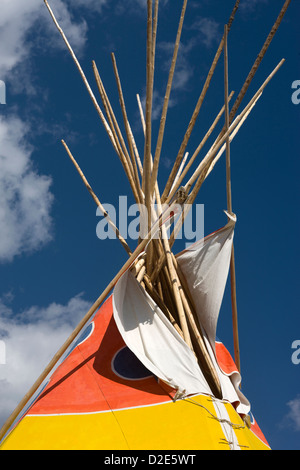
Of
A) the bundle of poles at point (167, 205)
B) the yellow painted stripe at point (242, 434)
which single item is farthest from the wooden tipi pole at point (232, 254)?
the yellow painted stripe at point (242, 434)

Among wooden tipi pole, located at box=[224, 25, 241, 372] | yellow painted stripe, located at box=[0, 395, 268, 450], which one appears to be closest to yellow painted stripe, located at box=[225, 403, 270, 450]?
yellow painted stripe, located at box=[0, 395, 268, 450]

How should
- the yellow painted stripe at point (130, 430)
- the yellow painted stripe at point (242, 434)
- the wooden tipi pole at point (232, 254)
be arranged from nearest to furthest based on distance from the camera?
1. the yellow painted stripe at point (130, 430)
2. the yellow painted stripe at point (242, 434)
3. the wooden tipi pole at point (232, 254)

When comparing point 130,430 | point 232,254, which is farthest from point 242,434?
point 232,254

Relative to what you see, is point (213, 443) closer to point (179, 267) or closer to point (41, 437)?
point (41, 437)

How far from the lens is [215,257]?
318cm

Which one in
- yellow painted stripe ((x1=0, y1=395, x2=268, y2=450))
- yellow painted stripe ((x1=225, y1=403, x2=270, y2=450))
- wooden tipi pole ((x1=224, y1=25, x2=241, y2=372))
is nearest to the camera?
yellow painted stripe ((x1=0, y1=395, x2=268, y2=450))

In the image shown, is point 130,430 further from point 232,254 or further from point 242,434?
point 232,254

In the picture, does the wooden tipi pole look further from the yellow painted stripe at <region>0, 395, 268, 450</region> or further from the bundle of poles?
the yellow painted stripe at <region>0, 395, 268, 450</region>

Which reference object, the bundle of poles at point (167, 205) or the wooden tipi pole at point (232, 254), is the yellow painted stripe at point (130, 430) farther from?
the wooden tipi pole at point (232, 254)

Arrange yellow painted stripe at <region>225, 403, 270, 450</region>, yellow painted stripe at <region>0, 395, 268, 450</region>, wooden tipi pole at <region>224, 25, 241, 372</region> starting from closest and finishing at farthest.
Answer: yellow painted stripe at <region>0, 395, 268, 450</region>, yellow painted stripe at <region>225, 403, 270, 450</region>, wooden tipi pole at <region>224, 25, 241, 372</region>

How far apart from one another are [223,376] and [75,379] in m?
0.89

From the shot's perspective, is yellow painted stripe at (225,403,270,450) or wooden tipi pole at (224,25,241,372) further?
wooden tipi pole at (224,25,241,372)

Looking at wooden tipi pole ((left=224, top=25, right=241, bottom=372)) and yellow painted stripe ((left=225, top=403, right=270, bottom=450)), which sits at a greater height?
wooden tipi pole ((left=224, top=25, right=241, bottom=372))

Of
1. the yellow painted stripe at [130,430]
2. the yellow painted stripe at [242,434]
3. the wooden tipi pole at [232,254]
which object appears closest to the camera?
the yellow painted stripe at [130,430]
